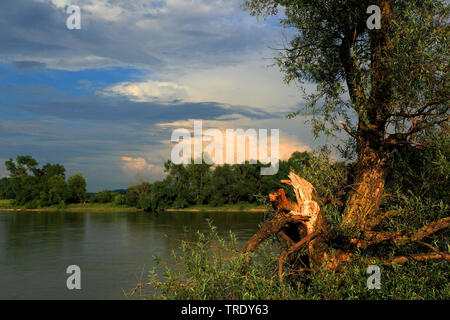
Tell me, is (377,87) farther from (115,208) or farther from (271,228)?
(115,208)

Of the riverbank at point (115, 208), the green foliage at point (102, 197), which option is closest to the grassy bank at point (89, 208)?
the riverbank at point (115, 208)

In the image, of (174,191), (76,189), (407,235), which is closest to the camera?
(407,235)

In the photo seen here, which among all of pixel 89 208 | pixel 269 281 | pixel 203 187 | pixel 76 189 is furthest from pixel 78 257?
pixel 76 189

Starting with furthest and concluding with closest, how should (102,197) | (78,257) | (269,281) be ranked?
(102,197), (78,257), (269,281)

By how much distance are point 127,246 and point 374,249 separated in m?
30.8

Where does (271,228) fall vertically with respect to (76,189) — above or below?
above

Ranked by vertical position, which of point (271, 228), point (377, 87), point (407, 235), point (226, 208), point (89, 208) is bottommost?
point (89, 208)

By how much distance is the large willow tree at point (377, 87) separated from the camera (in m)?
6.97

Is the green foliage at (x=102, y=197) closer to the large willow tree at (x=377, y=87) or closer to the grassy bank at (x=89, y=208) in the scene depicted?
the grassy bank at (x=89, y=208)

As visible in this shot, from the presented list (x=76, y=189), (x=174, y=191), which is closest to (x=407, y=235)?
(x=174, y=191)

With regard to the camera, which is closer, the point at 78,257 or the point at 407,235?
the point at 407,235

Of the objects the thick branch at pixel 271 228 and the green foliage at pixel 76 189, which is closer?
the thick branch at pixel 271 228

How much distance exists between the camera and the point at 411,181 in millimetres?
7781

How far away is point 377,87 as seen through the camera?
24.5 ft
